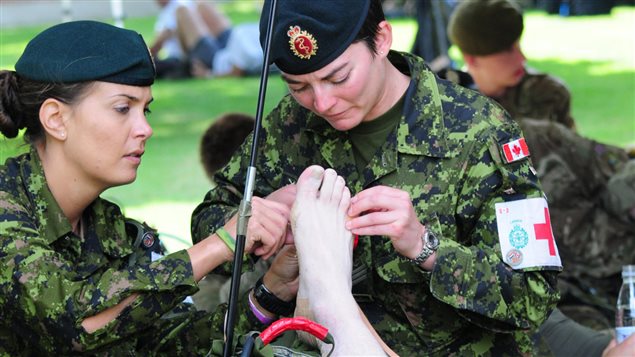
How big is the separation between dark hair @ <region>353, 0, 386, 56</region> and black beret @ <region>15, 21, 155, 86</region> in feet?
1.86

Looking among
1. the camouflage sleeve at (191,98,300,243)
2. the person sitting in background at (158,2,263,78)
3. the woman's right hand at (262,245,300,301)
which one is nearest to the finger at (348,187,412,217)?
the woman's right hand at (262,245,300,301)

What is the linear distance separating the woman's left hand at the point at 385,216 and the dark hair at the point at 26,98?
0.76 meters

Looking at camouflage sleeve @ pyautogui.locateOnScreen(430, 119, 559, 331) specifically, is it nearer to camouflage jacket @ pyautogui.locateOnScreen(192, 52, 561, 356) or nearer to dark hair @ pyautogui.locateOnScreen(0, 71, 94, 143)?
camouflage jacket @ pyautogui.locateOnScreen(192, 52, 561, 356)

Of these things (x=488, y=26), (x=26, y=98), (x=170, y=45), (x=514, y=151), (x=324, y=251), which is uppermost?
(x=26, y=98)

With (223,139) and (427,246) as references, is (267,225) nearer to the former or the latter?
(427,246)

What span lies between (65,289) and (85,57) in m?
0.60

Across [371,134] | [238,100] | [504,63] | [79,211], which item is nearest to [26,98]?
[79,211]

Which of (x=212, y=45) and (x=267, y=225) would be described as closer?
(x=267, y=225)

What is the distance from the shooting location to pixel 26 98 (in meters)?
2.86

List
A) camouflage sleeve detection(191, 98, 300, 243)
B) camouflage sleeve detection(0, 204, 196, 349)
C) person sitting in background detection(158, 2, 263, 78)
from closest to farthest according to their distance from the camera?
camouflage sleeve detection(0, 204, 196, 349), camouflage sleeve detection(191, 98, 300, 243), person sitting in background detection(158, 2, 263, 78)

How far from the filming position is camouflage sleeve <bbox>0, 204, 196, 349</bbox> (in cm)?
257

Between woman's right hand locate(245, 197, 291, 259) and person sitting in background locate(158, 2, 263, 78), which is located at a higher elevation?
woman's right hand locate(245, 197, 291, 259)

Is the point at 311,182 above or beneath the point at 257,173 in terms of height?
above

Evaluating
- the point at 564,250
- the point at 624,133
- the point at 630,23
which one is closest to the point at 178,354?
the point at 564,250
